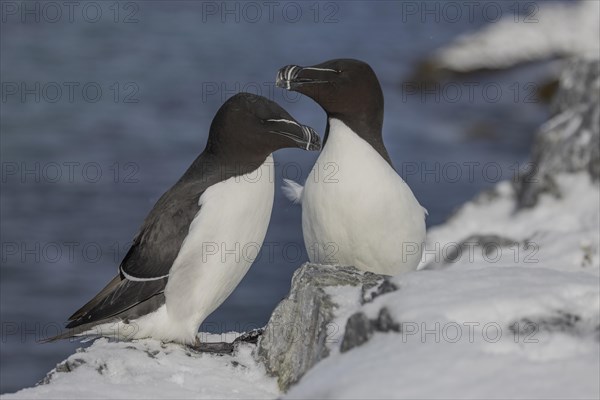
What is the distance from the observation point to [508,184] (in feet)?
44.4

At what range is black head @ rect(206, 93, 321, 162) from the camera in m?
7.64

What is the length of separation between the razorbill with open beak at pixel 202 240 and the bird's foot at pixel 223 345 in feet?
0.25

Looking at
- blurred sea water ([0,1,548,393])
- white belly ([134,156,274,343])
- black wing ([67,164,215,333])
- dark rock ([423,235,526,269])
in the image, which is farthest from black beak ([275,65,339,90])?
blurred sea water ([0,1,548,393])

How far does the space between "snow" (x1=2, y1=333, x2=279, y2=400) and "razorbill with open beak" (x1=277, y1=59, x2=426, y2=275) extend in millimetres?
1067

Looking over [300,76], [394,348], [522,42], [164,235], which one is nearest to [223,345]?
[164,235]

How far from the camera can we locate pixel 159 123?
22812mm

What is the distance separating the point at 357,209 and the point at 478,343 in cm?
269

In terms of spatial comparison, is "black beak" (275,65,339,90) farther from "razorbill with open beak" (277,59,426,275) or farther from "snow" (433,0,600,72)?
"snow" (433,0,600,72)

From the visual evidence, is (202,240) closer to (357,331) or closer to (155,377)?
(155,377)

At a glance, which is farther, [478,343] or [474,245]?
[474,245]

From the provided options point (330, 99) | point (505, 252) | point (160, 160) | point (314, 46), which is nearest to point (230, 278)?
point (330, 99)

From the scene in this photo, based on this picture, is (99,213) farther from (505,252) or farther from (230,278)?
(230,278)

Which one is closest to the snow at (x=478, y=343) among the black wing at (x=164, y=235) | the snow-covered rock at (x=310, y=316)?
the snow-covered rock at (x=310, y=316)

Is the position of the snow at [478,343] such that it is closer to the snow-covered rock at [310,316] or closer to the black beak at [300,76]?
the snow-covered rock at [310,316]
